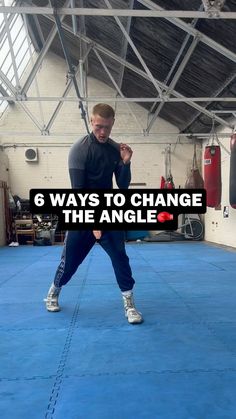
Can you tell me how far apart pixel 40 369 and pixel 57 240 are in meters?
9.51

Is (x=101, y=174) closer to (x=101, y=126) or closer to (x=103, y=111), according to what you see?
(x=101, y=126)

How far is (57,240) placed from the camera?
1152 cm

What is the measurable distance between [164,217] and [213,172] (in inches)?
192

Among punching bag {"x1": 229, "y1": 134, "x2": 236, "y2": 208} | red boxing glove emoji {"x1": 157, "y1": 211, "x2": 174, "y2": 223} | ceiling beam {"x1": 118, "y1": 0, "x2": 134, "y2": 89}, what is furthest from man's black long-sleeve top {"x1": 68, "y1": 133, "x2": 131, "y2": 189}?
ceiling beam {"x1": 118, "y1": 0, "x2": 134, "y2": 89}

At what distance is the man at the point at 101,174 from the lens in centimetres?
280

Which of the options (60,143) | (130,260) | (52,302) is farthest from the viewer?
(60,143)

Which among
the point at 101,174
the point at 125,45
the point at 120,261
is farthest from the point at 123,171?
the point at 125,45

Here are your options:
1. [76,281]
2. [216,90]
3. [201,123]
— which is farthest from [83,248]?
[201,123]

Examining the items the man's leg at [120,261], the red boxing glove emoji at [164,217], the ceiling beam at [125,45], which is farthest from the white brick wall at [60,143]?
the red boxing glove emoji at [164,217]

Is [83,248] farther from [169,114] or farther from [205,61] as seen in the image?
[169,114]

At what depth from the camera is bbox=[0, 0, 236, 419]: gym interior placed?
6.22 feet

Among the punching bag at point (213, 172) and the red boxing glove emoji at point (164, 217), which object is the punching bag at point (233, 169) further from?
the red boxing glove emoji at point (164, 217)

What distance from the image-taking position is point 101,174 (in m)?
2.92

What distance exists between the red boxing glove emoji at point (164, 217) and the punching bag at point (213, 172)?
482 centimetres
